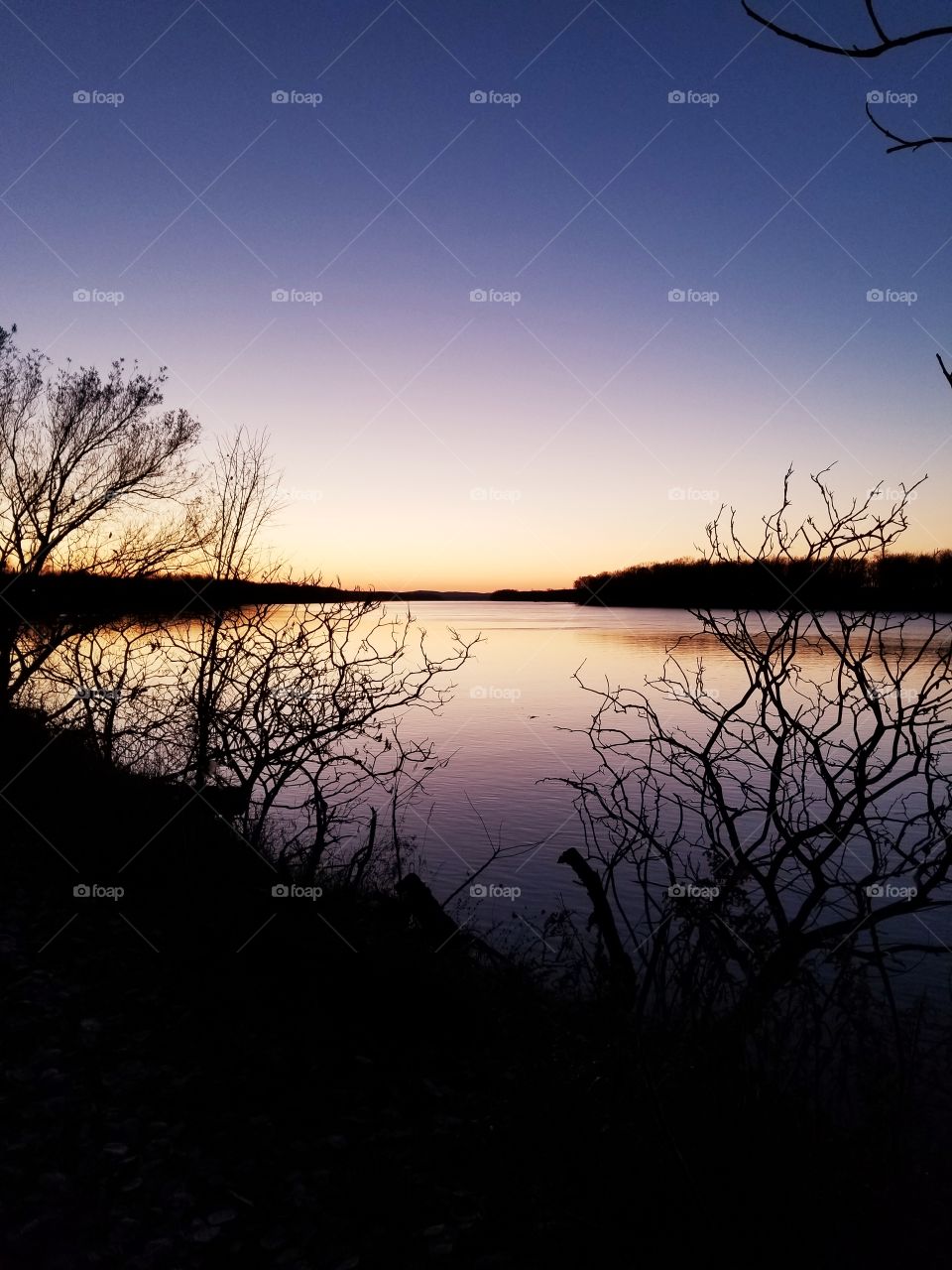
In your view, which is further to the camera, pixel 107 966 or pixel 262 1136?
pixel 107 966

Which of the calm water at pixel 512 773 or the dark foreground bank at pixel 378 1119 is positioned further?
the calm water at pixel 512 773

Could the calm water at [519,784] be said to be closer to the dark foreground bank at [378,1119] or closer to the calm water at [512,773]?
the calm water at [512,773]

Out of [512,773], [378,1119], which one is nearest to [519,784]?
[512,773]

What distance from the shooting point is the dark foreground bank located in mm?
5309

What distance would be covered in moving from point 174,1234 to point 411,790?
16372mm

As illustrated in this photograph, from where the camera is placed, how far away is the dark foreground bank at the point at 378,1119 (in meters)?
5.31

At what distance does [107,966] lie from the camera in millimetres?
8781

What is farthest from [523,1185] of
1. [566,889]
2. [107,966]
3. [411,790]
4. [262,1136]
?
[411,790]

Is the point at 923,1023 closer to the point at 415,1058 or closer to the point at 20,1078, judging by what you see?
the point at 415,1058

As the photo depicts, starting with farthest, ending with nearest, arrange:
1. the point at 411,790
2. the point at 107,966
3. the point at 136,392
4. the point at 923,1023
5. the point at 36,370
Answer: the point at 136,392 → the point at 36,370 → the point at 411,790 → the point at 923,1023 → the point at 107,966

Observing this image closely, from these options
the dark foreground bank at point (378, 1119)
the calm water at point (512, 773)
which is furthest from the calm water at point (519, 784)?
the dark foreground bank at point (378, 1119)

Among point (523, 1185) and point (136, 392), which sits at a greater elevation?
point (136, 392)

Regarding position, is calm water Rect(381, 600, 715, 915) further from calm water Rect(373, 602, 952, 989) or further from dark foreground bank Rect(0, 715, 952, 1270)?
dark foreground bank Rect(0, 715, 952, 1270)

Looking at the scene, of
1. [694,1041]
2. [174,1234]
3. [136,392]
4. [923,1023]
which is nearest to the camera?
[174,1234]
